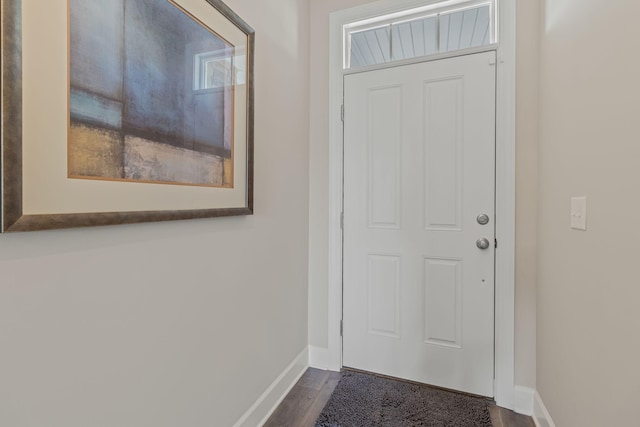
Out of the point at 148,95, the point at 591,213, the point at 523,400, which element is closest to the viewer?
the point at 148,95

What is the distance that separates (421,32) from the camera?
2.01 m

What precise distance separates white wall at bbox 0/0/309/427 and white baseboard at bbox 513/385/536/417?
129 cm

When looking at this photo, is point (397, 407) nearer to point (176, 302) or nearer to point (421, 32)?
point (176, 302)

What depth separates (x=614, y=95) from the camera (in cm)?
100

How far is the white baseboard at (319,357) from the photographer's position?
2.18m

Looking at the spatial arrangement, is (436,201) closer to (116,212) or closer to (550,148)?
(550,148)

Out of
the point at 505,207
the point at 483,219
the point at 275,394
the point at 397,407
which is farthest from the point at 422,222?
the point at 275,394

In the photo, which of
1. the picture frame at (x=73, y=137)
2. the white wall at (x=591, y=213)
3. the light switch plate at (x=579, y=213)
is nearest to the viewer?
the picture frame at (x=73, y=137)

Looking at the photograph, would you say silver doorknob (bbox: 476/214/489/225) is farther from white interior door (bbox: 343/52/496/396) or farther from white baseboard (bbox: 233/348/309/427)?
white baseboard (bbox: 233/348/309/427)

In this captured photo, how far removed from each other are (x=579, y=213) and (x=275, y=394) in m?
1.70

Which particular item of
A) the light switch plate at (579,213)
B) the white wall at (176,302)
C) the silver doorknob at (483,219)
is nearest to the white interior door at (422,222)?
the silver doorknob at (483,219)

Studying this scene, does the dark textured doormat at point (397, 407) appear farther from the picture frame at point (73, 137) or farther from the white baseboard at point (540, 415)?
the picture frame at point (73, 137)

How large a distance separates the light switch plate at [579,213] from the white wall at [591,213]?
26mm

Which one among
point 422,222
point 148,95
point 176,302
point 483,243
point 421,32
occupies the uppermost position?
point 421,32
